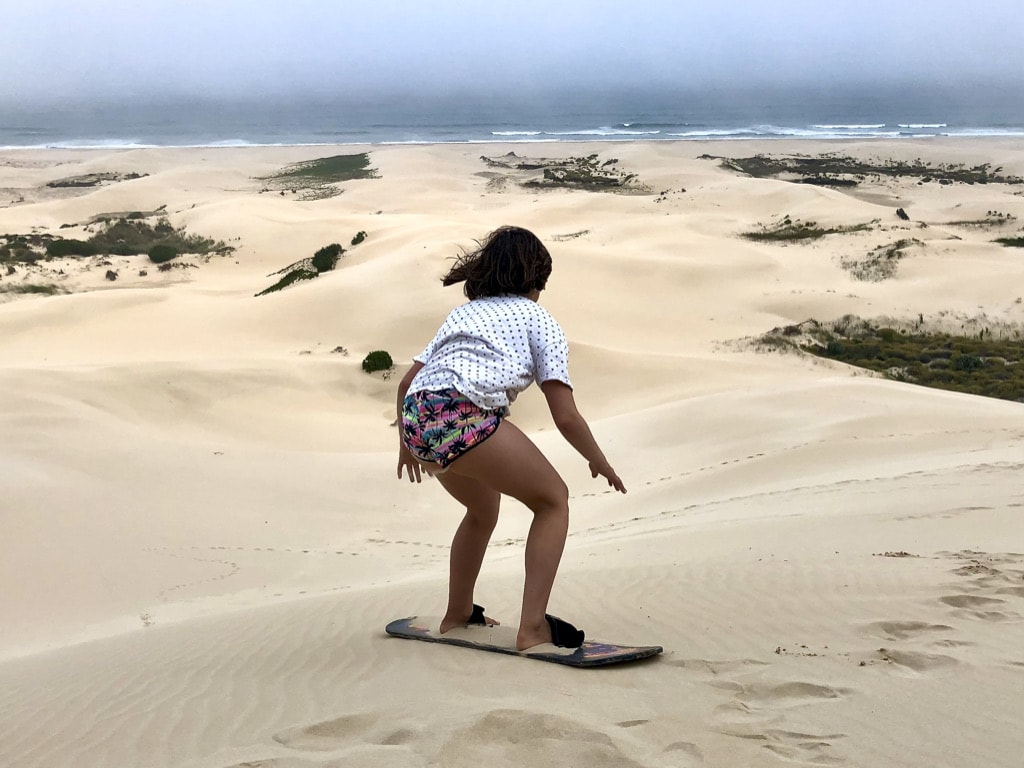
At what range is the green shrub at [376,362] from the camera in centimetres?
1480

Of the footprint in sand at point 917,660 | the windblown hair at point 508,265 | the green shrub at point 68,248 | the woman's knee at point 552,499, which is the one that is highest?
the windblown hair at point 508,265

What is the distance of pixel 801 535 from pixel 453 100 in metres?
148

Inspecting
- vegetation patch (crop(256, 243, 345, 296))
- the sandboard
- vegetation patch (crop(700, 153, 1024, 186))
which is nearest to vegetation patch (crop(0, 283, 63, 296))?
vegetation patch (crop(256, 243, 345, 296))

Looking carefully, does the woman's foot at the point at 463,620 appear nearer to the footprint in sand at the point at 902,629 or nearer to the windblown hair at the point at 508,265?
the windblown hair at the point at 508,265

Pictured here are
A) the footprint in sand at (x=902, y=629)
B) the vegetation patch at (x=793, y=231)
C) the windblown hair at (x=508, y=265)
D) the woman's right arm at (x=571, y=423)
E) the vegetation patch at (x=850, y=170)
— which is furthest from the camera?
the vegetation patch at (x=850, y=170)

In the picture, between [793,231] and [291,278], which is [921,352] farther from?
[291,278]

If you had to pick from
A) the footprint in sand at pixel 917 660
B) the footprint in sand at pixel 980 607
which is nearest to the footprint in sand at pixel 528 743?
the footprint in sand at pixel 917 660

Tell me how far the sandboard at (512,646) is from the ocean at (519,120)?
235 feet

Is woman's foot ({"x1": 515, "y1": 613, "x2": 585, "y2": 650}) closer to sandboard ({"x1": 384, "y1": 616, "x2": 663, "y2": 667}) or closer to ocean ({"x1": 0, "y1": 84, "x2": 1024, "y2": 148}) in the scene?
sandboard ({"x1": 384, "y1": 616, "x2": 663, "y2": 667})

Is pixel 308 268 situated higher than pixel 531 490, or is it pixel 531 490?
pixel 531 490

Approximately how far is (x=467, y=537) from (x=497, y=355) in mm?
915

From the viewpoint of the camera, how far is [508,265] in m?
3.59

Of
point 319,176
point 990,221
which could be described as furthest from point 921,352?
point 319,176

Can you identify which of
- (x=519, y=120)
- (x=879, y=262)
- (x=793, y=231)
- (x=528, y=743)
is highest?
(x=519, y=120)
